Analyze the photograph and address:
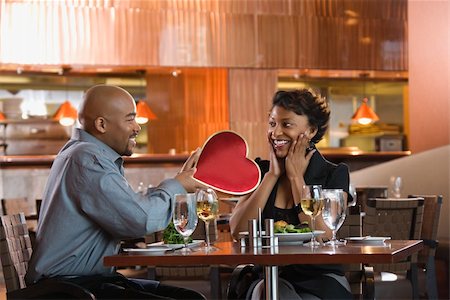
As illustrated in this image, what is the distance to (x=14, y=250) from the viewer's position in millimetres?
Answer: 2947

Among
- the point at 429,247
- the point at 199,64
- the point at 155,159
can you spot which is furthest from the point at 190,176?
the point at 199,64

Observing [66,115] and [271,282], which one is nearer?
[271,282]

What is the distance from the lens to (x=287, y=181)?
3.49 metres

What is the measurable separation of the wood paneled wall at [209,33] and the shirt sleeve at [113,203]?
7520 millimetres

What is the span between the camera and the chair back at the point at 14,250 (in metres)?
2.87

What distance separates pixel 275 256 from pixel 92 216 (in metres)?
0.64

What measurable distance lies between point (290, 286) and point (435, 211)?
2293mm

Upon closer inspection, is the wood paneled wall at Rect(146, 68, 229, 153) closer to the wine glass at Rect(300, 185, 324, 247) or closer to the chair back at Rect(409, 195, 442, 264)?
the chair back at Rect(409, 195, 442, 264)

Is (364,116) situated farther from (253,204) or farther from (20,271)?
(20,271)

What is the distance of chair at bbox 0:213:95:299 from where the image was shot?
2.63 meters

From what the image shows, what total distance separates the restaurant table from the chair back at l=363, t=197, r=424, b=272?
67.6 inches

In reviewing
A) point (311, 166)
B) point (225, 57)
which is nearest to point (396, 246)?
point (311, 166)

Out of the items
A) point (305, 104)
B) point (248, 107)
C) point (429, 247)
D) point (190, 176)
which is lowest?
point (429, 247)

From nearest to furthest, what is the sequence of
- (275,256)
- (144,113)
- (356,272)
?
(275,256) → (356,272) → (144,113)
